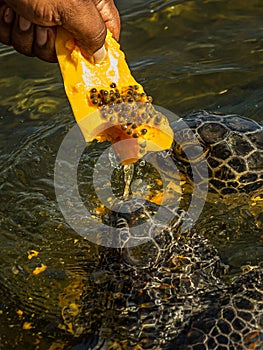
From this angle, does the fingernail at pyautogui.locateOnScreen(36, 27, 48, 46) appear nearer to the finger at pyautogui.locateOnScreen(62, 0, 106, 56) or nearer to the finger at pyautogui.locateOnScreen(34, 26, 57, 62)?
the finger at pyautogui.locateOnScreen(34, 26, 57, 62)

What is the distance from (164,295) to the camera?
4219 millimetres

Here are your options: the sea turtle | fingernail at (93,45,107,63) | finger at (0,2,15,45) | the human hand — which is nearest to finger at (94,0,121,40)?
the human hand

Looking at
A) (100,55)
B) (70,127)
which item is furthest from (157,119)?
(70,127)

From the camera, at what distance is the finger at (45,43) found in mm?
4316

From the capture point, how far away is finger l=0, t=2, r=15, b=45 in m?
4.57

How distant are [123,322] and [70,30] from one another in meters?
1.83

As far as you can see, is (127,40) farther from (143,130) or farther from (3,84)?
(143,130)

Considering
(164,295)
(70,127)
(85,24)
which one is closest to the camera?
(85,24)

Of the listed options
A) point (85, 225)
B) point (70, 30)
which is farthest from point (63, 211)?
point (70, 30)

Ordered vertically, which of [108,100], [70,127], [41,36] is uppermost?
[41,36]

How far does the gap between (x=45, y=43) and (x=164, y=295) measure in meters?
1.83

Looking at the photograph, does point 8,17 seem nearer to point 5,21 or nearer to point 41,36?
point 5,21

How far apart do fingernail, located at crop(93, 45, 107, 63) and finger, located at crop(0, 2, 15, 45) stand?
751 millimetres

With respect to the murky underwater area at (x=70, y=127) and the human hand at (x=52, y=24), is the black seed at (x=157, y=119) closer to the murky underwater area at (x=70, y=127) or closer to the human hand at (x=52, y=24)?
the human hand at (x=52, y=24)
